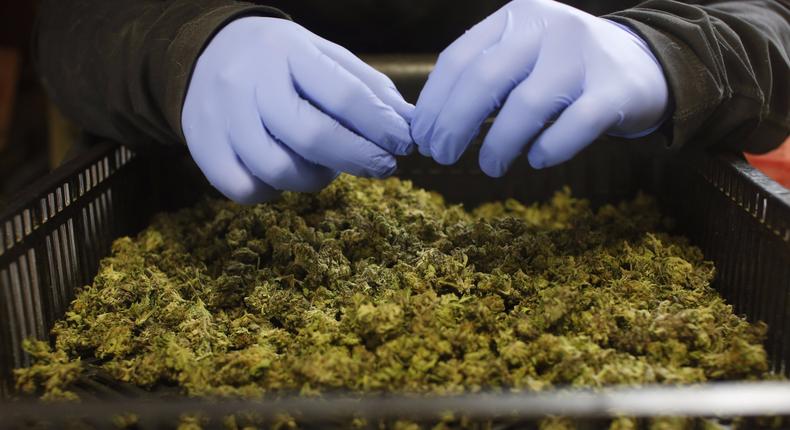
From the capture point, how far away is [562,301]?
2.15 feet

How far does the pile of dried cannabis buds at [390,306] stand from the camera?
23.6 inches

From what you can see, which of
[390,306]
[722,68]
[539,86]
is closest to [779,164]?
[722,68]

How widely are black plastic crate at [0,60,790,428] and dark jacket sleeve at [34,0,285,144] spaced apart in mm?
70

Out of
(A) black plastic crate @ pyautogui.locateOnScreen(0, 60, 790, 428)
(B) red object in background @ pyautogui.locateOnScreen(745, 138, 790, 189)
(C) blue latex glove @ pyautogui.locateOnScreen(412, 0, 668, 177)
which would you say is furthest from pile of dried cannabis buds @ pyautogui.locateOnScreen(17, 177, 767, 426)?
(B) red object in background @ pyautogui.locateOnScreen(745, 138, 790, 189)

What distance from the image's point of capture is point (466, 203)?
108cm

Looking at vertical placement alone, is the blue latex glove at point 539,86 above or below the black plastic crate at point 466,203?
above

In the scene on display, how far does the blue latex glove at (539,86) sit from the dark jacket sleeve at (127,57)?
247 mm

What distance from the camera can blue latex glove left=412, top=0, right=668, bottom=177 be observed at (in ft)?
2.24

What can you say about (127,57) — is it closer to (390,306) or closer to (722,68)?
(390,306)

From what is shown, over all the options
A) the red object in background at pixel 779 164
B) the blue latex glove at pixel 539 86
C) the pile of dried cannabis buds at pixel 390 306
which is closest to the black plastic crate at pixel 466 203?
the pile of dried cannabis buds at pixel 390 306

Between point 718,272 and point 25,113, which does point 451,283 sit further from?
point 25,113

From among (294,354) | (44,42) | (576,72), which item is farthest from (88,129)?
(576,72)

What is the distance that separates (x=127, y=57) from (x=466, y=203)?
54 centimetres

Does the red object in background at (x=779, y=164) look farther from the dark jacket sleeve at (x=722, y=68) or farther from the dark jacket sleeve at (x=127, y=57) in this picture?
the dark jacket sleeve at (x=127, y=57)
